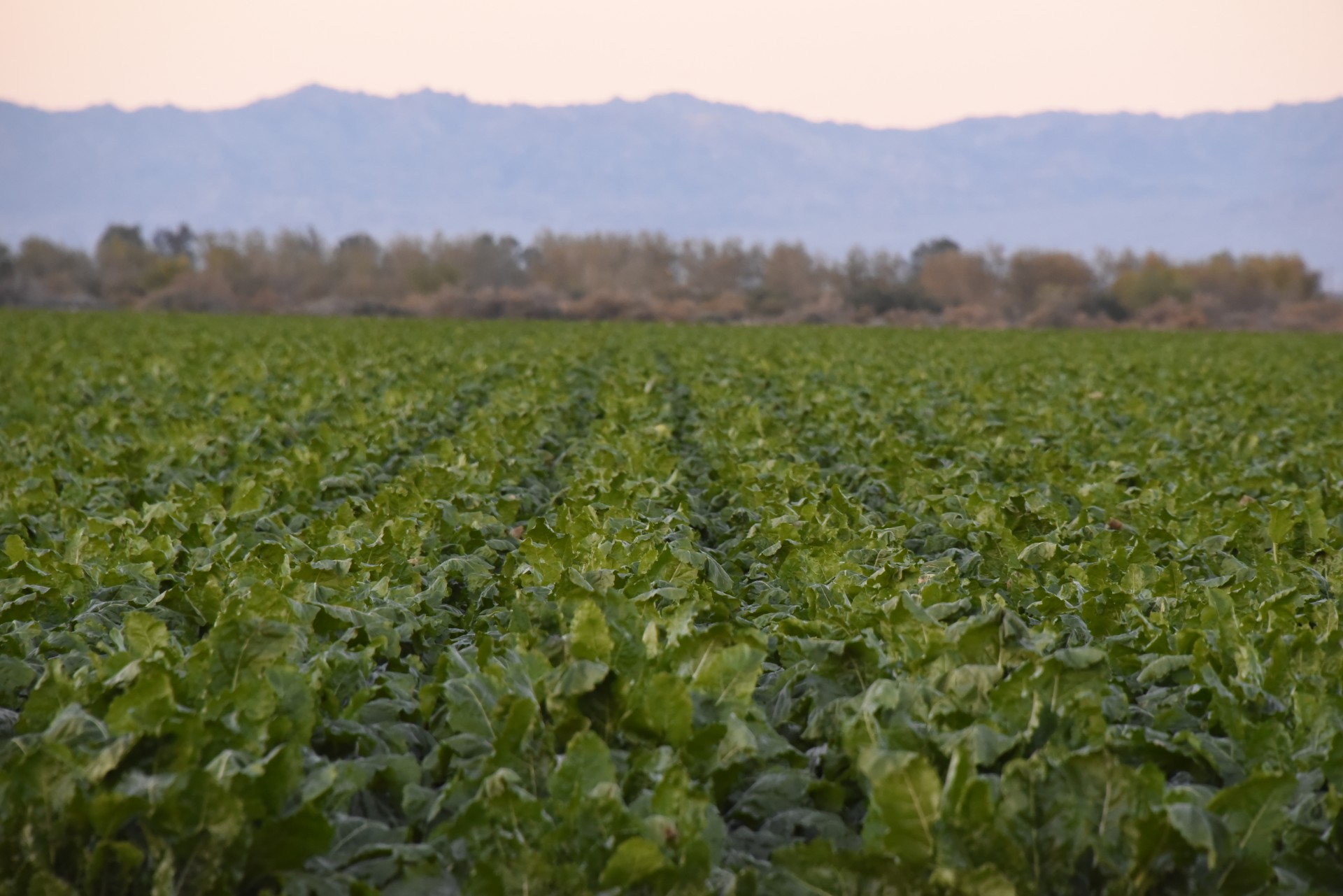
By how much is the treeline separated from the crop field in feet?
188

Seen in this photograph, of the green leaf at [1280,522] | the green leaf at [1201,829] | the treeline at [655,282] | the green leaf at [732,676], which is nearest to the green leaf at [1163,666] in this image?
the green leaf at [1201,829]

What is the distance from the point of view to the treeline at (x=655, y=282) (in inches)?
2776

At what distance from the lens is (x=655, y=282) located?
93.8m

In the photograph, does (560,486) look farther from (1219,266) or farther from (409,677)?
(1219,266)

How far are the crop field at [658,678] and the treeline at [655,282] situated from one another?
57246 millimetres

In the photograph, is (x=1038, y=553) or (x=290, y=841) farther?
(x=1038, y=553)

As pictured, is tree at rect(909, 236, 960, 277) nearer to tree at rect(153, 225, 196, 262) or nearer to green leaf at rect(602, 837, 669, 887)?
tree at rect(153, 225, 196, 262)

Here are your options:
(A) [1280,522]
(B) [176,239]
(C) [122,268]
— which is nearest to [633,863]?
(A) [1280,522]

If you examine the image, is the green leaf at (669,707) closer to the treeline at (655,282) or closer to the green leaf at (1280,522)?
the green leaf at (1280,522)

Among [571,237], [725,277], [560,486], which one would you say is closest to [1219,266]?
[725,277]

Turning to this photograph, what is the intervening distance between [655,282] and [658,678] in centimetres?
9224

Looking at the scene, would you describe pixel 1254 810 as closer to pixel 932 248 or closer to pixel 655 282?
pixel 655 282

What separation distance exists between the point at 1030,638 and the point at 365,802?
1983 millimetres

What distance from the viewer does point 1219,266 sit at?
85.5 metres
